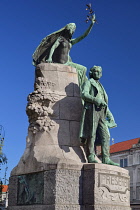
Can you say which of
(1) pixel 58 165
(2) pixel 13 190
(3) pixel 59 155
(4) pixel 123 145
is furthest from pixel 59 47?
(4) pixel 123 145

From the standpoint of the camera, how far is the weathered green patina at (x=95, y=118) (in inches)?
320

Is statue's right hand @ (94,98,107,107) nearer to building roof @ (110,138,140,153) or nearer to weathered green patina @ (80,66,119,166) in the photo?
weathered green patina @ (80,66,119,166)

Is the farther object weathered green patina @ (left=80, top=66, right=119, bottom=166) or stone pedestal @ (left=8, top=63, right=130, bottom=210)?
weathered green patina @ (left=80, top=66, right=119, bottom=166)

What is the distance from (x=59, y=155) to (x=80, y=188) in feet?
2.75

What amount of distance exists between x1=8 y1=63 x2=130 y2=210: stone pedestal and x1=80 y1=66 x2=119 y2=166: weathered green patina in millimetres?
307

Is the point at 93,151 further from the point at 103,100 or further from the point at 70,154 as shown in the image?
the point at 103,100

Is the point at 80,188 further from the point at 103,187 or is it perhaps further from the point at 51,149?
the point at 51,149

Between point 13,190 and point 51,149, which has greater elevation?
point 51,149

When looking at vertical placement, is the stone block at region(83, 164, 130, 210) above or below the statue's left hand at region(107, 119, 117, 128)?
below

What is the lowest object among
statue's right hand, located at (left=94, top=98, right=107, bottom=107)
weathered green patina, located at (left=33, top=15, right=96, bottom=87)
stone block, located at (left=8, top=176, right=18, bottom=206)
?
stone block, located at (left=8, top=176, right=18, bottom=206)

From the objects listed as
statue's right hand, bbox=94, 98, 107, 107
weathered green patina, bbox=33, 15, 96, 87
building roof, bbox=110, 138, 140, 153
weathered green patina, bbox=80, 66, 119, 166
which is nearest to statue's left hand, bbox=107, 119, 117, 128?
weathered green patina, bbox=80, 66, 119, 166

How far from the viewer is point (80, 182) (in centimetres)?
761

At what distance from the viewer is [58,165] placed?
7.57 metres

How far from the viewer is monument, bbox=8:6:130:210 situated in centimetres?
747
